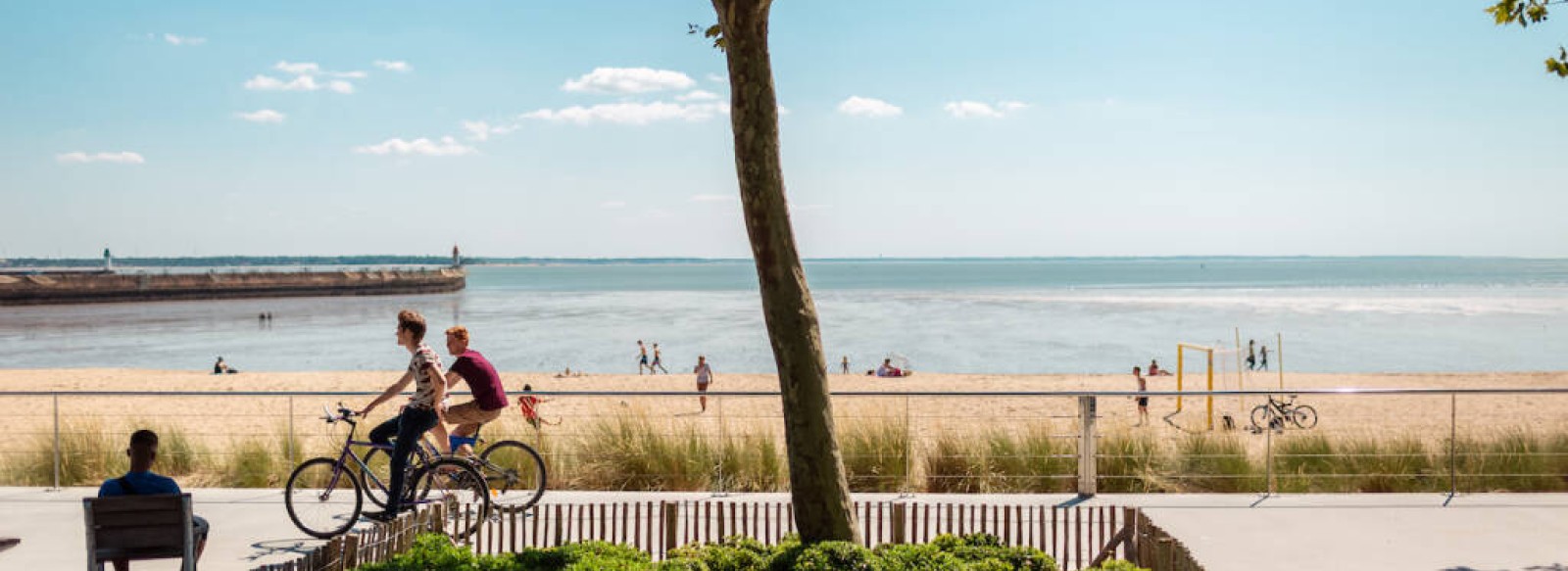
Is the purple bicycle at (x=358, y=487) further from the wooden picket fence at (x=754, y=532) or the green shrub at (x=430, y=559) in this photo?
the green shrub at (x=430, y=559)

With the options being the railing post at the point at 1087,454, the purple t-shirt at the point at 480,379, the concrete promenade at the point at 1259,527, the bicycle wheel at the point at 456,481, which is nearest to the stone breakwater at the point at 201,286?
the concrete promenade at the point at 1259,527

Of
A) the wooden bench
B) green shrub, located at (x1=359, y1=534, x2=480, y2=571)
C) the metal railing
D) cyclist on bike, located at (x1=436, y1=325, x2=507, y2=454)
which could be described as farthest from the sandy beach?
the wooden bench

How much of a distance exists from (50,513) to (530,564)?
5.07 meters

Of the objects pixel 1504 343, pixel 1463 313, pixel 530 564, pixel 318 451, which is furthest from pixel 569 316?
pixel 530 564

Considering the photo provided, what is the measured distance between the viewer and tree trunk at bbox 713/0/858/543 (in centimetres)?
537

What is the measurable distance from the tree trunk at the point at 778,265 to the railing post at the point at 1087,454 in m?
3.67

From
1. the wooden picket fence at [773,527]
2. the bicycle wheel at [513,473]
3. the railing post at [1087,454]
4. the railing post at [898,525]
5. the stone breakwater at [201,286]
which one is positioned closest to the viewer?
the railing post at [898,525]

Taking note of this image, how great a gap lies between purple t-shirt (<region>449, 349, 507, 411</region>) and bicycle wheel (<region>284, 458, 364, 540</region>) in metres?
0.97

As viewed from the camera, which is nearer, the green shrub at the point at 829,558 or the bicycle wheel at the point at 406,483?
the green shrub at the point at 829,558

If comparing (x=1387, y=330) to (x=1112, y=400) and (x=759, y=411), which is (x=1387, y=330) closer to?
(x=1112, y=400)

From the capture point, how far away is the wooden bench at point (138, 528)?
197 inches

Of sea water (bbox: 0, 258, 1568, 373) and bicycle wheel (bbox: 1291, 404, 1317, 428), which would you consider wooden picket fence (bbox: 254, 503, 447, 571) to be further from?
sea water (bbox: 0, 258, 1568, 373)

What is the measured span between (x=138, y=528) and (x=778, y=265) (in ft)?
10.5

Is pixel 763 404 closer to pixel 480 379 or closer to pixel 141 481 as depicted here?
pixel 480 379
